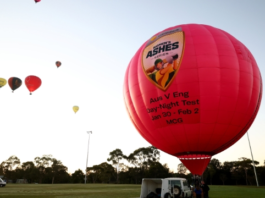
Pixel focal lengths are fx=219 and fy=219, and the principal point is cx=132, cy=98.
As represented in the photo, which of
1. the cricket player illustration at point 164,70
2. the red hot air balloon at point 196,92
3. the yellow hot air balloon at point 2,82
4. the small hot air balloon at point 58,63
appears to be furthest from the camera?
the small hot air balloon at point 58,63

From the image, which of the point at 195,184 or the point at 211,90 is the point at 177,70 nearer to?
the point at 211,90

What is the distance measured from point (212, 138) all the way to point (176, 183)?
3.17 metres

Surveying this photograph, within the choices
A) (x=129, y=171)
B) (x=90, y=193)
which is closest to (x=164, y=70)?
(x=90, y=193)

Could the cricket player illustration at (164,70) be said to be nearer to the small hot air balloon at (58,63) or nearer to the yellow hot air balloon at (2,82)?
the yellow hot air balloon at (2,82)

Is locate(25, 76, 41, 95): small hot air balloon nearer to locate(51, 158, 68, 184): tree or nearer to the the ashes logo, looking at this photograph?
the the ashes logo

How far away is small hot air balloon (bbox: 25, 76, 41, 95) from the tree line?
57146 millimetres

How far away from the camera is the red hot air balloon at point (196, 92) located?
11.7 m

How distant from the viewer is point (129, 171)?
270ft

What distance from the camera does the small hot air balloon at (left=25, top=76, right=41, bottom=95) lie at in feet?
89.9

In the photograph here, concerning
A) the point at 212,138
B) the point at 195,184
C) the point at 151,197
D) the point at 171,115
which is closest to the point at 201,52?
the point at 171,115

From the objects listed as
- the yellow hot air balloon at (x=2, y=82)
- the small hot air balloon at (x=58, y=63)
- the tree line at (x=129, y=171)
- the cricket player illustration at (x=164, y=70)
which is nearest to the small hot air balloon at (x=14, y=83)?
→ the yellow hot air balloon at (x=2, y=82)

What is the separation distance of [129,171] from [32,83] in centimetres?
6296

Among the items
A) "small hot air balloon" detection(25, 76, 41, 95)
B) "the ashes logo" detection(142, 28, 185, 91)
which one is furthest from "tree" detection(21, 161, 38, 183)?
"the ashes logo" detection(142, 28, 185, 91)

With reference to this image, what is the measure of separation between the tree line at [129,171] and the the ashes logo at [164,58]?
2654 inches
